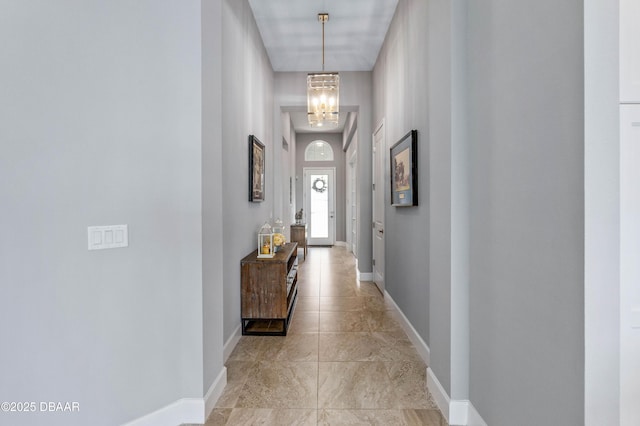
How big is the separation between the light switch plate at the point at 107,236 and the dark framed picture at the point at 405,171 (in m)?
2.05

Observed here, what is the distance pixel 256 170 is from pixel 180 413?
2.32 meters

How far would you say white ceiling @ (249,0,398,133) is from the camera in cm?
330

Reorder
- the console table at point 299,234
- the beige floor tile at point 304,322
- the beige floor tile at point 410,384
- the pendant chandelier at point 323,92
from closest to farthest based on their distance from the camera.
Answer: the beige floor tile at point 410,384
the beige floor tile at point 304,322
the pendant chandelier at point 323,92
the console table at point 299,234

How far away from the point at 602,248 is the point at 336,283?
4.00m

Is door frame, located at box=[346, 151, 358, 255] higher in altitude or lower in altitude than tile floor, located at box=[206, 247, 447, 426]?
higher

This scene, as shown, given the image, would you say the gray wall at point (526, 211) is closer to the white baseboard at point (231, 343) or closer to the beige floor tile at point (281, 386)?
the beige floor tile at point (281, 386)

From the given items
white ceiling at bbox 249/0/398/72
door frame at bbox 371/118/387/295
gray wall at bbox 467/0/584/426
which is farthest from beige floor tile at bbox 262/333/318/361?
white ceiling at bbox 249/0/398/72

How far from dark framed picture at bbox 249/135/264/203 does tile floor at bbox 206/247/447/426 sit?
1.38 m

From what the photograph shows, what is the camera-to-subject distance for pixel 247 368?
235cm

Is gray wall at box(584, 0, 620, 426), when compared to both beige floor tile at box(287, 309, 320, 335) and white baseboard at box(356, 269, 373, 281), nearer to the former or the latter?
beige floor tile at box(287, 309, 320, 335)

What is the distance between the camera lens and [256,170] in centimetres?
345

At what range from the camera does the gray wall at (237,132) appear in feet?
8.38

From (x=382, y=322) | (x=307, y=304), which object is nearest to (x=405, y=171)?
(x=382, y=322)

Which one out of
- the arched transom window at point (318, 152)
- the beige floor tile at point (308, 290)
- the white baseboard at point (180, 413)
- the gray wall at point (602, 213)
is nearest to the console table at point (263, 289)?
the white baseboard at point (180, 413)
